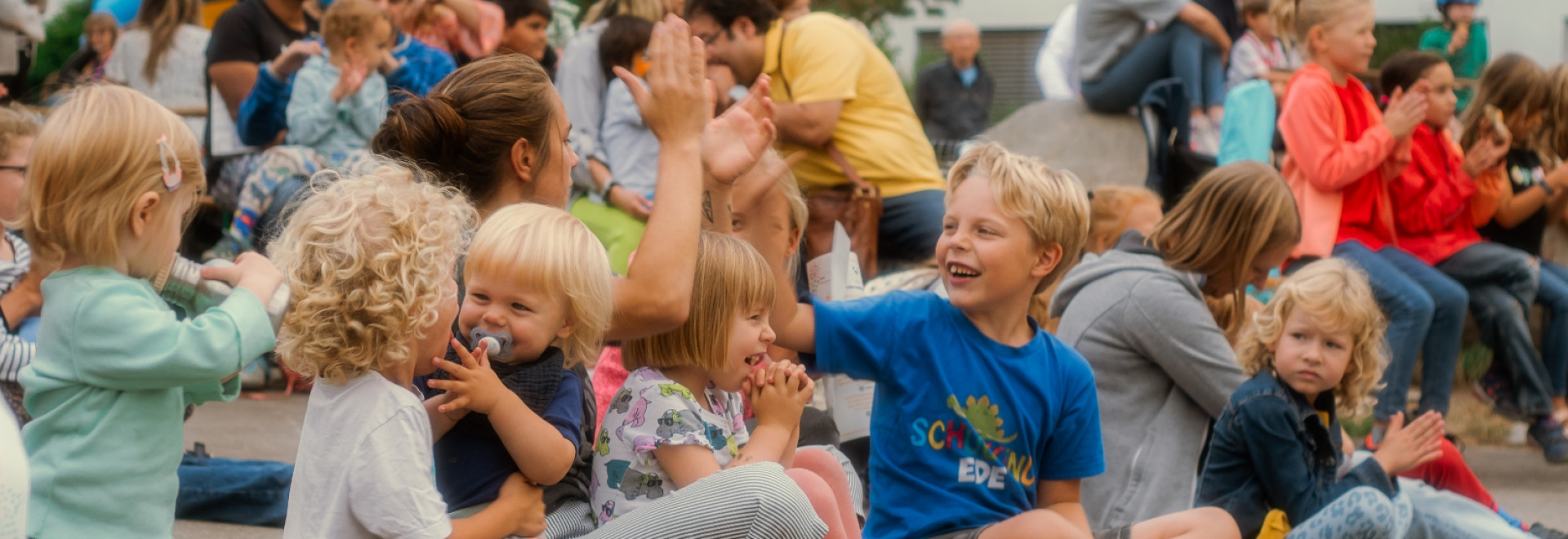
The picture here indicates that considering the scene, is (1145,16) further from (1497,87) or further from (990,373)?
(990,373)

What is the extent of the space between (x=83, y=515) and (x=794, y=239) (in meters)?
1.74

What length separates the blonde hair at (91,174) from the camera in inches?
89.8

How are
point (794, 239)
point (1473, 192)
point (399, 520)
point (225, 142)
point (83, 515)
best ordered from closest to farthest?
point (399, 520) → point (83, 515) → point (794, 239) → point (225, 142) → point (1473, 192)

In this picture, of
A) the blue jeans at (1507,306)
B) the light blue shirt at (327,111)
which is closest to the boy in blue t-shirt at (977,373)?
the light blue shirt at (327,111)

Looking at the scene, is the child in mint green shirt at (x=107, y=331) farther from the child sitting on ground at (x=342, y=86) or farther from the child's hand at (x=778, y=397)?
the child sitting on ground at (x=342, y=86)

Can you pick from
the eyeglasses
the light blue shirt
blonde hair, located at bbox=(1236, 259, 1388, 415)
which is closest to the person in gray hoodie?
blonde hair, located at bbox=(1236, 259, 1388, 415)

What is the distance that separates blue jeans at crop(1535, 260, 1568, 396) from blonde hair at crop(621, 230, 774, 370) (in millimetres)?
5030

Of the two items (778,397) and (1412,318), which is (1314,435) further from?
(1412,318)

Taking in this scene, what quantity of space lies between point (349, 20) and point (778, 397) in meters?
3.46

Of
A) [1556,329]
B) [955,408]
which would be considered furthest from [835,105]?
[1556,329]

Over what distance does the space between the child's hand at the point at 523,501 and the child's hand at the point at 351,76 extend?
140 inches

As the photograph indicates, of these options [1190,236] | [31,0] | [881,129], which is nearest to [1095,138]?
[881,129]

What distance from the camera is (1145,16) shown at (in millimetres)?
6766

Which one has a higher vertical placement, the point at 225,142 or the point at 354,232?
the point at 354,232
